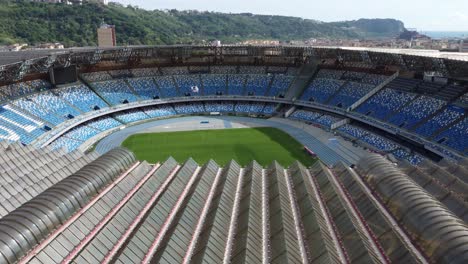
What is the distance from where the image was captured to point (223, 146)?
6316 centimetres

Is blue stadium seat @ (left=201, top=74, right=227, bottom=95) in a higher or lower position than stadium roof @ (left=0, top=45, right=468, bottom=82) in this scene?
lower

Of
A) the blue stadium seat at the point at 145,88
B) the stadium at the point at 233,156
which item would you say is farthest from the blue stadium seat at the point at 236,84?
the blue stadium seat at the point at 145,88

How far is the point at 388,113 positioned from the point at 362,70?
764 inches

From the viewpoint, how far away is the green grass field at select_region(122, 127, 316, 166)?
2250 inches

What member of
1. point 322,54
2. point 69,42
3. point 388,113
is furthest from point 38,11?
point 388,113

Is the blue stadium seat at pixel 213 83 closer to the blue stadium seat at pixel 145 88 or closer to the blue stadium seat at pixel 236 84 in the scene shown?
the blue stadium seat at pixel 236 84

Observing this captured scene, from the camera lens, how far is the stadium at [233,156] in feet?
67.7

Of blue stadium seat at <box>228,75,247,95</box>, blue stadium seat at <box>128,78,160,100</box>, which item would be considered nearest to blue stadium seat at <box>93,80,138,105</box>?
blue stadium seat at <box>128,78,160,100</box>

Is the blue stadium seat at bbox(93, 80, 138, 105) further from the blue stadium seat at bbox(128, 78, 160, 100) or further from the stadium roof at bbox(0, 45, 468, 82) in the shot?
the stadium roof at bbox(0, 45, 468, 82)

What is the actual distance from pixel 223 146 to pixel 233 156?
552 centimetres

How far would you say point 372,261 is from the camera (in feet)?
62.3

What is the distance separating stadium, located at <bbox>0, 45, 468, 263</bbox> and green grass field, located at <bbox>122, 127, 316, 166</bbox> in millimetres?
367

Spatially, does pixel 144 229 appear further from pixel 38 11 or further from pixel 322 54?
pixel 38 11

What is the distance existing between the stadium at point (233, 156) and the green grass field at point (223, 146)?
367mm
